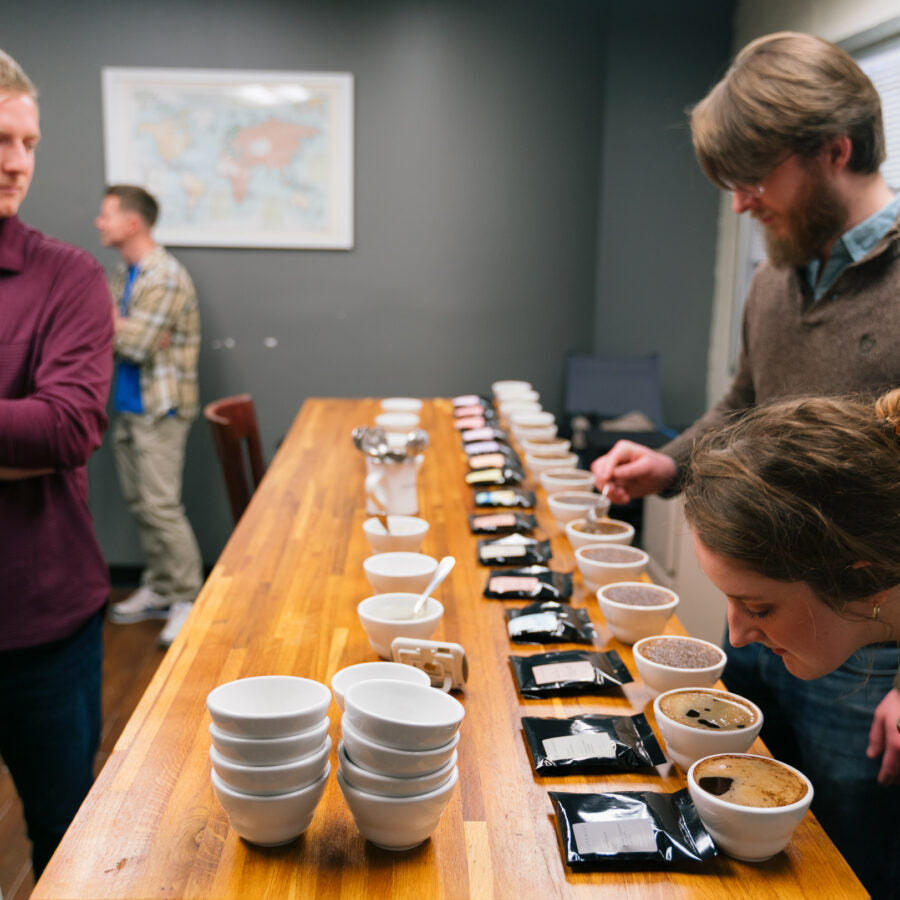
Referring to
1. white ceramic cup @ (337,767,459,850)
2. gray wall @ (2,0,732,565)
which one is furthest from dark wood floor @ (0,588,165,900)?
white ceramic cup @ (337,767,459,850)

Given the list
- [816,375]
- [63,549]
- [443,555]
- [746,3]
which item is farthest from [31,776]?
[746,3]

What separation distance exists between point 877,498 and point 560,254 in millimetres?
3962

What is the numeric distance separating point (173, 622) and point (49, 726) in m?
2.55

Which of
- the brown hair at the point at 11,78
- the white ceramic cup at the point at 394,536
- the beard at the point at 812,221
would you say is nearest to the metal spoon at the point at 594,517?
the white ceramic cup at the point at 394,536

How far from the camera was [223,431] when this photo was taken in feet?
8.85

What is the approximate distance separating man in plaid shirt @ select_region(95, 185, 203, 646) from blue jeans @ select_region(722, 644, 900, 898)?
121 inches

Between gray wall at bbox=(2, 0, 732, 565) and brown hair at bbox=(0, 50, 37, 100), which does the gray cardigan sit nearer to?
brown hair at bbox=(0, 50, 37, 100)

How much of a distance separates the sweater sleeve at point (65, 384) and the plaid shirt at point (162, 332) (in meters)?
2.41

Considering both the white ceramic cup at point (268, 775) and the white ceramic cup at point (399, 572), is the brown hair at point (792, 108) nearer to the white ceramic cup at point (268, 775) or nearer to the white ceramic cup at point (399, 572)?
the white ceramic cup at point (399, 572)

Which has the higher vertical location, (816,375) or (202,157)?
(202,157)

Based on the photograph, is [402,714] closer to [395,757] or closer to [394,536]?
[395,757]

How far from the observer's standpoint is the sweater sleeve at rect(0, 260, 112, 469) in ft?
5.26

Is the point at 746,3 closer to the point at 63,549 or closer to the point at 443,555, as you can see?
the point at 443,555

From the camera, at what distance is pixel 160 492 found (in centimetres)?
432
